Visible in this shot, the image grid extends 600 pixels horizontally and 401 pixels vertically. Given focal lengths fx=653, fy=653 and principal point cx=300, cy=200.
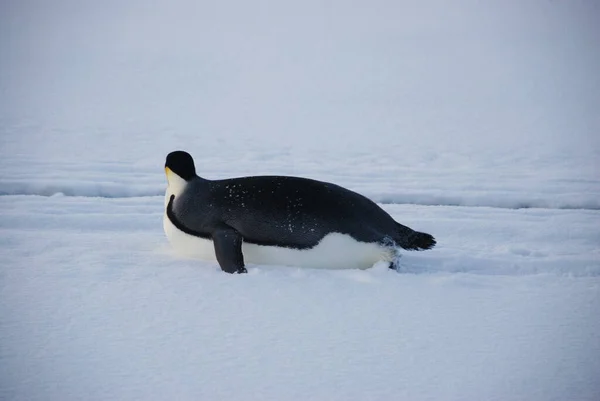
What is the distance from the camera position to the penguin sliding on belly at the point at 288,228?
3.12m

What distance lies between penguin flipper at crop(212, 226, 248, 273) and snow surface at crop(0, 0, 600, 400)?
8 cm

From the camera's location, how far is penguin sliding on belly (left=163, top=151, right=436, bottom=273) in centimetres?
312

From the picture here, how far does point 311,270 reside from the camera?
3092 millimetres

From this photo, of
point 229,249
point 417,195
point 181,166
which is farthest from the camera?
point 417,195

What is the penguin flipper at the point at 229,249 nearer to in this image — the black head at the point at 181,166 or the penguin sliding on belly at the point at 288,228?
the penguin sliding on belly at the point at 288,228

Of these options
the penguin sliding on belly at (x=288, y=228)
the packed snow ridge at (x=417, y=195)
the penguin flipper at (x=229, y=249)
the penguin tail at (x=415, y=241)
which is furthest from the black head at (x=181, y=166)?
the packed snow ridge at (x=417, y=195)

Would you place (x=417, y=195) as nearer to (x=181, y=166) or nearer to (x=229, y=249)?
(x=181, y=166)

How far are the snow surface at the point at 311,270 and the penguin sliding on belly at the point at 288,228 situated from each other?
11cm

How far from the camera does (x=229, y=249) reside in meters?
3.06

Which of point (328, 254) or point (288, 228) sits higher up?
point (288, 228)

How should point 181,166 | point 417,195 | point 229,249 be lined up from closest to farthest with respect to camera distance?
point 229,249
point 181,166
point 417,195

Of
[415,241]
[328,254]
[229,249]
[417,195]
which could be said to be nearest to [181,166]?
[229,249]

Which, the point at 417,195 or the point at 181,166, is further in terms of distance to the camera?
the point at 417,195

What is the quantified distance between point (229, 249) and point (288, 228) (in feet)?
1.00
